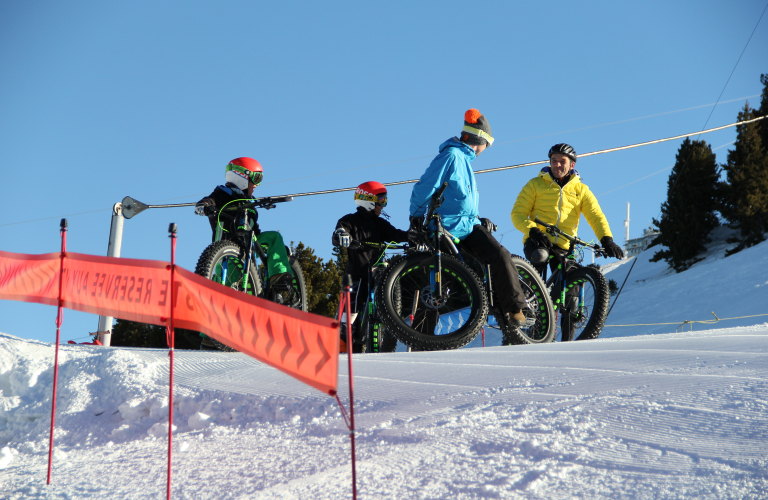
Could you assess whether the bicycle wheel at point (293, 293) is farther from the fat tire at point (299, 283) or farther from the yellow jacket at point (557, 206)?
the yellow jacket at point (557, 206)

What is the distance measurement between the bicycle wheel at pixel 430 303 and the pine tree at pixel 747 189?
3204 cm

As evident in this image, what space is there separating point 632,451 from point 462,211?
120 inches

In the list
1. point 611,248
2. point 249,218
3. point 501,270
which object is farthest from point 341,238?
point 611,248

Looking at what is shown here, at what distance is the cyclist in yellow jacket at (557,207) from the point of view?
6.39 metres

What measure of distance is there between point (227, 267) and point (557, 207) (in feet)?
10.4

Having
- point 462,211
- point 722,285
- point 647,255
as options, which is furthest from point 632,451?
point 647,255

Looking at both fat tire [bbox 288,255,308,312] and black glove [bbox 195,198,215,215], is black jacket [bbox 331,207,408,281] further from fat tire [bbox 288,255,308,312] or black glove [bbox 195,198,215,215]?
black glove [bbox 195,198,215,215]

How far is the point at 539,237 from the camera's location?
6316 millimetres

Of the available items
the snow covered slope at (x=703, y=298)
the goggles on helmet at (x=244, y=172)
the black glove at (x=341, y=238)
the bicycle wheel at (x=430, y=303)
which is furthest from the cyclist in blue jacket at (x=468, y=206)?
the snow covered slope at (x=703, y=298)

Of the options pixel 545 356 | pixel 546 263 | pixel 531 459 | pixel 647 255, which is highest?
pixel 647 255

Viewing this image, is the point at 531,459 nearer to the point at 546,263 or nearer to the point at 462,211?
the point at 462,211

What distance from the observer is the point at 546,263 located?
642 centimetres

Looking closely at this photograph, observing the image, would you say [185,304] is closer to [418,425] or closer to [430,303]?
[418,425]

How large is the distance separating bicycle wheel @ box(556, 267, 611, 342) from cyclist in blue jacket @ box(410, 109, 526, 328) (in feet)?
3.96
